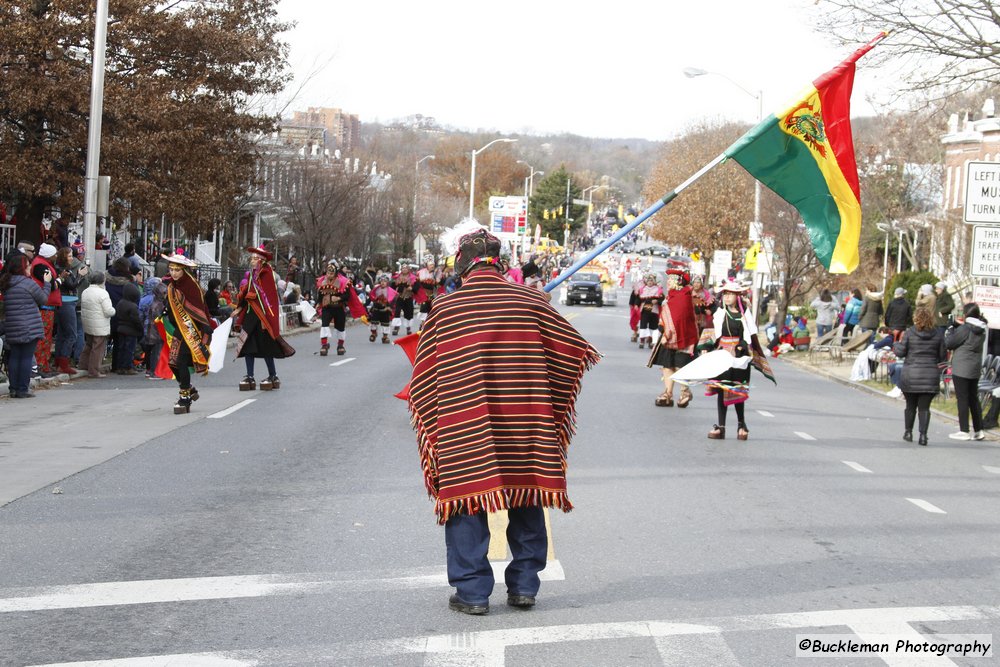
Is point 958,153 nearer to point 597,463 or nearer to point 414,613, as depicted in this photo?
point 597,463

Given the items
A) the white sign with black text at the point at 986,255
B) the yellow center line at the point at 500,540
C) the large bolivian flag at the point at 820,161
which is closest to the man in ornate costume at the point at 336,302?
the white sign with black text at the point at 986,255

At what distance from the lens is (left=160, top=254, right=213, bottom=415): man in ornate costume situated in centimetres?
1443

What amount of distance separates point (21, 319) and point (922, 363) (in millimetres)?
11187

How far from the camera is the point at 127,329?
1944cm

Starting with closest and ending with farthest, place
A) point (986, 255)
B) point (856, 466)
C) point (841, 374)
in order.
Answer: point (856, 466) < point (986, 255) < point (841, 374)

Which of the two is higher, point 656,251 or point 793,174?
point 656,251

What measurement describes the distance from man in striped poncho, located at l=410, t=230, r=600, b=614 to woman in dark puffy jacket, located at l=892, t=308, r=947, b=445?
9.87m

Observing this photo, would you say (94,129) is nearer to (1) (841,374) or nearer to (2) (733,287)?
(2) (733,287)

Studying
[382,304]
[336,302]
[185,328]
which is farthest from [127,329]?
[382,304]

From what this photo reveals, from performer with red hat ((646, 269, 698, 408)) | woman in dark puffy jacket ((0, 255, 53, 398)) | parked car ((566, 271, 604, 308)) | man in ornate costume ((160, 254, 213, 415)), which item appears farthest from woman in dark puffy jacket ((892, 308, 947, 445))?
parked car ((566, 271, 604, 308))

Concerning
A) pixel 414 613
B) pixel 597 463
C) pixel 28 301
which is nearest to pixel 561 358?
pixel 414 613

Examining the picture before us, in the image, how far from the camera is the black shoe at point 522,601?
247 inches

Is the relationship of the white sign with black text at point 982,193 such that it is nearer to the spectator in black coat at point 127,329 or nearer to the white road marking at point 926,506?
the white road marking at point 926,506

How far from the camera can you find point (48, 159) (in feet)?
78.4
